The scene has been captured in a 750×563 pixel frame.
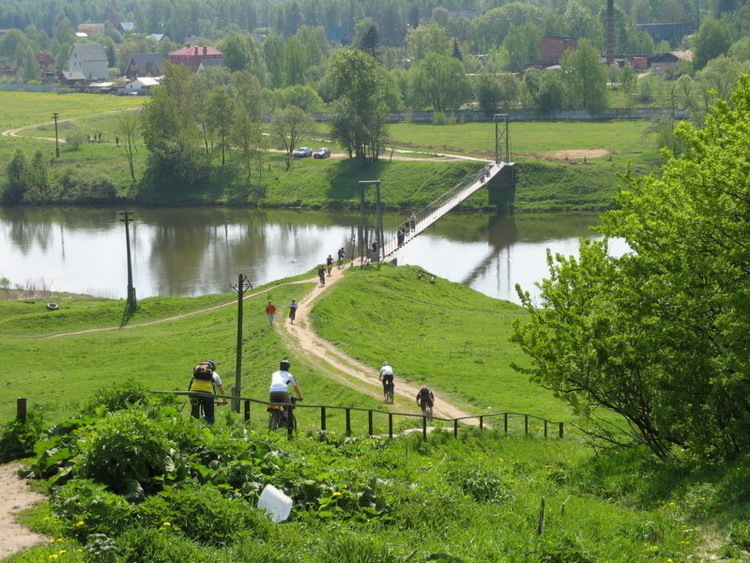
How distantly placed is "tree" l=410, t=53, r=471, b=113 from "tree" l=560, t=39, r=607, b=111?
1066cm

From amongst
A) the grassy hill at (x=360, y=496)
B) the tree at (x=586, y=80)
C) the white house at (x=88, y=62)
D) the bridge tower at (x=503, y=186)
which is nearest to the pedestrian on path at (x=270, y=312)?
the grassy hill at (x=360, y=496)

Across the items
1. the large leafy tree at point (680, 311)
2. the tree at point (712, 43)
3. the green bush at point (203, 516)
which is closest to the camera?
the green bush at point (203, 516)

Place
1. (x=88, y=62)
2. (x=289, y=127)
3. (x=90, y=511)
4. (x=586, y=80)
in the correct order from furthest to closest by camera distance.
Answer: (x=88, y=62), (x=586, y=80), (x=289, y=127), (x=90, y=511)

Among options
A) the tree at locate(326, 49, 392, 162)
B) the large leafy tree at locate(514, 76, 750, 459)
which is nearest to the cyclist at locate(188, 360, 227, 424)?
the large leafy tree at locate(514, 76, 750, 459)

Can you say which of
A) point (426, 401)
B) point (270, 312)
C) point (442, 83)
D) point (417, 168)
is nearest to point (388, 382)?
point (426, 401)

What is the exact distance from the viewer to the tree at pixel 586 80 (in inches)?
4422

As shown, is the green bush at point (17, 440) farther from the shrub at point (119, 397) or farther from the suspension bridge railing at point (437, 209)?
the suspension bridge railing at point (437, 209)

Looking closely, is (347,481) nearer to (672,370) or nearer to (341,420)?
(672,370)

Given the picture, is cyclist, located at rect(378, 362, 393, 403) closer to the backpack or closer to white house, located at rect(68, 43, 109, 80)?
the backpack

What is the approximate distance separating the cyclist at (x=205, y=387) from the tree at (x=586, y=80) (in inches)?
3887

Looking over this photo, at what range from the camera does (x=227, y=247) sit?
68.8 meters

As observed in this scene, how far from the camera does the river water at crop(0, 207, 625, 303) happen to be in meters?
58.0

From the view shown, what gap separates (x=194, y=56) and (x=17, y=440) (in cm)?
15057

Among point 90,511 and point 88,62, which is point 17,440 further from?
point 88,62
